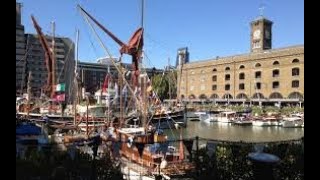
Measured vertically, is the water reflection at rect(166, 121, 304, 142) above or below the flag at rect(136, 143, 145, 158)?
below

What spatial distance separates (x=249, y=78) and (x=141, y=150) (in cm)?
6654

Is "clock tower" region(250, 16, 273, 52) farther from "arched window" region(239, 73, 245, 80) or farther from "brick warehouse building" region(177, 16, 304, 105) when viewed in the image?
"arched window" region(239, 73, 245, 80)

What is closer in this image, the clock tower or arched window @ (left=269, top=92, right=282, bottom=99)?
arched window @ (left=269, top=92, right=282, bottom=99)

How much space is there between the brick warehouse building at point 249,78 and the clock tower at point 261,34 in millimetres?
19299

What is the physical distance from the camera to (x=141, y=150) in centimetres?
1370

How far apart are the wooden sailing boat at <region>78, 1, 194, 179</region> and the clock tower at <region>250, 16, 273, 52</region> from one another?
83.8 m

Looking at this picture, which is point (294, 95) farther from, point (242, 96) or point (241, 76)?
point (241, 76)

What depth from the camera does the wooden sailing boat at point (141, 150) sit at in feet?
35.0

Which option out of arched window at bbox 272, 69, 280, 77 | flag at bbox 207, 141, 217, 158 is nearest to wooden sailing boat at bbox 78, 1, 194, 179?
flag at bbox 207, 141, 217, 158

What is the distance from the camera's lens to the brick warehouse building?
69062 mm
